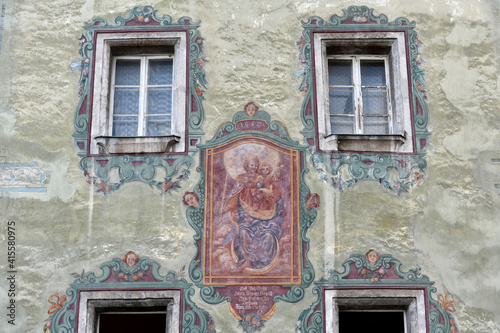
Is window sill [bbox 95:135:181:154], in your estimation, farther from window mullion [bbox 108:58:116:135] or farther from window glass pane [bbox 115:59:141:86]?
window glass pane [bbox 115:59:141:86]

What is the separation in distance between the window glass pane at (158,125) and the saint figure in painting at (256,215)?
102 centimetres

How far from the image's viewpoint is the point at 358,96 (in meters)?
10.4

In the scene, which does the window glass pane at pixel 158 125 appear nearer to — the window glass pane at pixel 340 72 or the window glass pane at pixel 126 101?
the window glass pane at pixel 126 101

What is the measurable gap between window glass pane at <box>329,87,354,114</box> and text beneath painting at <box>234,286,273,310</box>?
90.2 inches

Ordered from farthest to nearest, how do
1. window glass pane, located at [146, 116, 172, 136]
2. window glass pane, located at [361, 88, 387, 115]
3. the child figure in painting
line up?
1. window glass pane, located at [361, 88, 387, 115]
2. window glass pane, located at [146, 116, 172, 136]
3. the child figure in painting

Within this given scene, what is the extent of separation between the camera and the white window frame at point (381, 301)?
9273 millimetres

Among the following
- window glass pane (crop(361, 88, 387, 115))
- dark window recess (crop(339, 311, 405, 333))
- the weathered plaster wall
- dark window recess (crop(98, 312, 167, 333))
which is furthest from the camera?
dark window recess (crop(98, 312, 167, 333))

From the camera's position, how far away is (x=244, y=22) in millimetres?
10484

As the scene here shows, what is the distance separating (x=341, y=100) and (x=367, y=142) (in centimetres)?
74

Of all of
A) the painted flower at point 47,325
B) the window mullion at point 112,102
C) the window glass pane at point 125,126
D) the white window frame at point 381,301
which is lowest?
the painted flower at point 47,325

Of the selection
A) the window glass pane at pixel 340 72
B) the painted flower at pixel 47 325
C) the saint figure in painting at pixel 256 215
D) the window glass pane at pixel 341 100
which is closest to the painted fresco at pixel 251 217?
the saint figure in painting at pixel 256 215

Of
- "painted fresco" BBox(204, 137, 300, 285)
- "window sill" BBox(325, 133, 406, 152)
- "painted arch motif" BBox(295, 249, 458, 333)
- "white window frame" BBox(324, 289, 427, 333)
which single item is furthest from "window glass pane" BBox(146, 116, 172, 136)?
"white window frame" BBox(324, 289, 427, 333)

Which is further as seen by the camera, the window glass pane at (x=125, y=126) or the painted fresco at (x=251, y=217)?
the window glass pane at (x=125, y=126)

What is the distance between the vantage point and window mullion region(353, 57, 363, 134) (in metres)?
10.3
